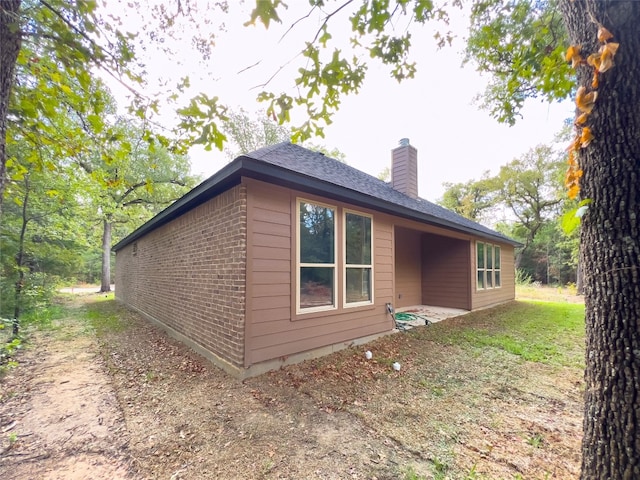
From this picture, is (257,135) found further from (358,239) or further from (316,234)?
(316,234)

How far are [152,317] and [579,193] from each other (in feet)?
28.9

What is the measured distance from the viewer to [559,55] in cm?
241

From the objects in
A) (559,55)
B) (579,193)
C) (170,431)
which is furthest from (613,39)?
(170,431)

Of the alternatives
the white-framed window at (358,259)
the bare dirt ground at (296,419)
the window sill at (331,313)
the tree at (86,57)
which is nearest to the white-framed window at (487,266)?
the bare dirt ground at (296,419)

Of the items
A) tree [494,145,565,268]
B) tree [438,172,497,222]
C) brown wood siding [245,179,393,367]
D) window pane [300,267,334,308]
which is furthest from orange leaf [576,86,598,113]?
tree [438,172,497,222]

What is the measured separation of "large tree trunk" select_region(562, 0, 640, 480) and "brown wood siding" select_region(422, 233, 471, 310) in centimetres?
805

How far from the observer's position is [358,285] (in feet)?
17.5

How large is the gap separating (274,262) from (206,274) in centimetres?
143

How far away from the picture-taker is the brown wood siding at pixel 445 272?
29.7 ft

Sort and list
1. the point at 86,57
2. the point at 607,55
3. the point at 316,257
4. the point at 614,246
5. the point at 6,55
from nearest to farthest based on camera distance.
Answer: the point at 607,55, the point at 614,246, the point at 6,55, the point at 86,57, the point at 316,257

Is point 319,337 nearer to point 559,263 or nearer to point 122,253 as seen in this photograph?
point 122,253

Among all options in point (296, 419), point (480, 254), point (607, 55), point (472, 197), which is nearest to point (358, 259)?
point (296, 419)

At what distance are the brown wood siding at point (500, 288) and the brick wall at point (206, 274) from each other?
7795 mm

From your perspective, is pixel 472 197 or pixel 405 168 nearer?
pixel 405 168
